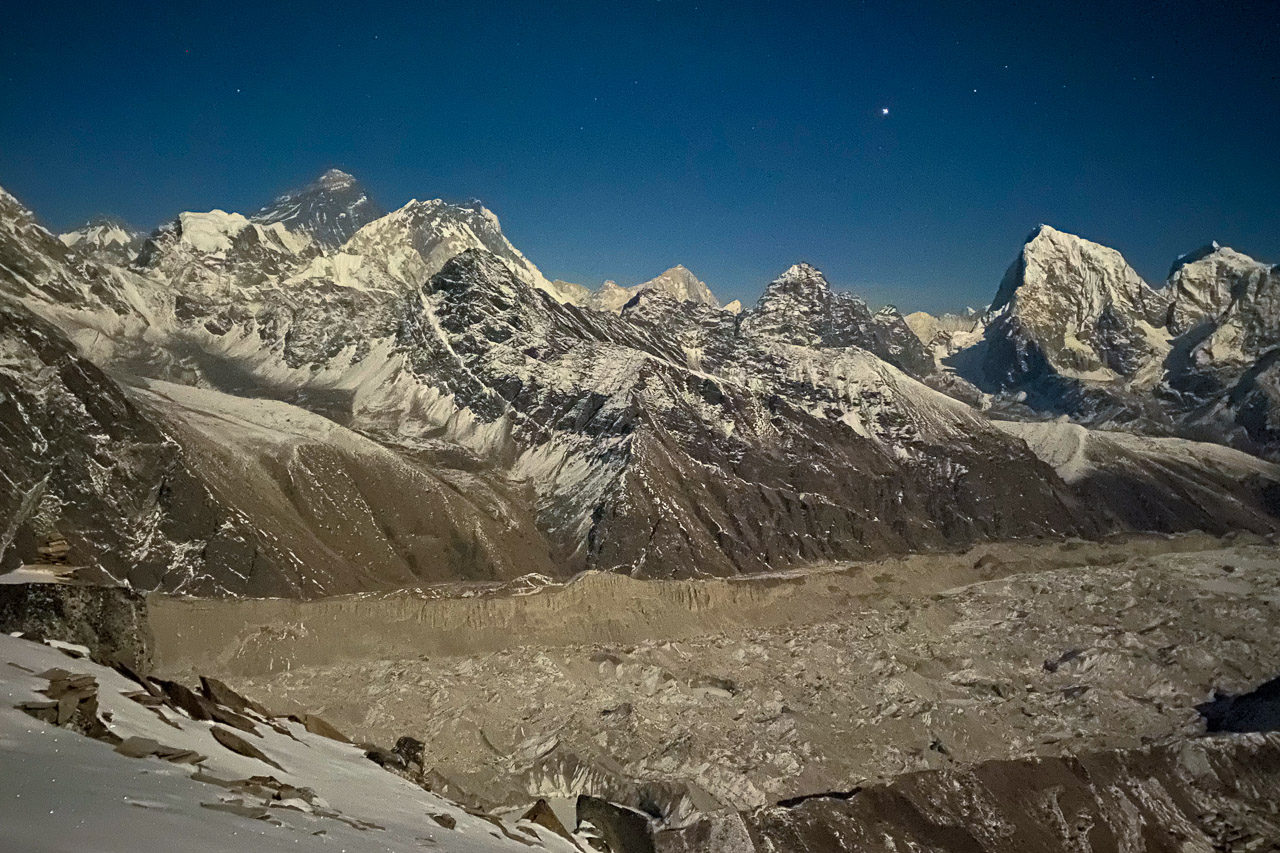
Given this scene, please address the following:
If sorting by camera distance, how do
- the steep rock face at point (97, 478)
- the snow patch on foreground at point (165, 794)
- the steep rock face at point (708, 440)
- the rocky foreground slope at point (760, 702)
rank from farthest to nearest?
the steep rock face at point (708, 440)
the steep rock face at point (97, 478)
the rocky foreground slope at point (760, 702)
the snow patch on foreground at point (165, 794)

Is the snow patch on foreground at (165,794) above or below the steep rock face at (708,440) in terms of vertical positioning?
below

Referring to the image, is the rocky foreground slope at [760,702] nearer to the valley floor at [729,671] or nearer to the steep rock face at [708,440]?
the valley floor at [729,671]

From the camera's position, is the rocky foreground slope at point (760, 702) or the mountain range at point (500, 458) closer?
the rocky foreground slope at point (760, 702)

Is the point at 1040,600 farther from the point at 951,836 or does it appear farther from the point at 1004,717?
the point at 951,836

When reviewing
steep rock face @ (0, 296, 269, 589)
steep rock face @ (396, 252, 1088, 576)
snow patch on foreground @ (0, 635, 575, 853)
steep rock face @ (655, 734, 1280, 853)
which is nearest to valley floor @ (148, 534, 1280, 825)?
steep rock face @ (655, 734, 1280, 853)

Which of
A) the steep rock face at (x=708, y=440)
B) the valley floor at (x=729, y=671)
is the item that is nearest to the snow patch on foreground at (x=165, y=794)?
the valley floor at (x=729, y=671)

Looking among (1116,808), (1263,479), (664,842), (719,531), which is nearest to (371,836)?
(664,842)

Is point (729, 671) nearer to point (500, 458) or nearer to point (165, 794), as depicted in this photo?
point (500, 458)

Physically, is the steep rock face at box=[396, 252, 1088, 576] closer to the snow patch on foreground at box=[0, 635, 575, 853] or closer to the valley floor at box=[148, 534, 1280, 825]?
the valley floor at box=[148, 534, 1280, 825]
